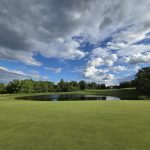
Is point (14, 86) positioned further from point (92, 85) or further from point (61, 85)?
point (92, 85)

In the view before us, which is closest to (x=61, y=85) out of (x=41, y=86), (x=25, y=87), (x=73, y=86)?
(x=73, y=86)

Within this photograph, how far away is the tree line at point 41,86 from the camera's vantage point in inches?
4092

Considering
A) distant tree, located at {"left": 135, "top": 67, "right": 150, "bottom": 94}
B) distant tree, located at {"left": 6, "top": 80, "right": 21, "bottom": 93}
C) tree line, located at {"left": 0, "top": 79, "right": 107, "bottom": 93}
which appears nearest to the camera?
distant tree, located at {"left": 135, "top": 67, "right": 150, "bottom": 94}

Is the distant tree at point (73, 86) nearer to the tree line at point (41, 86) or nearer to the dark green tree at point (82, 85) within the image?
the tree line at point (41, 86)

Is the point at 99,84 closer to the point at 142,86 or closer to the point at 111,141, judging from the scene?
the point at 142,86

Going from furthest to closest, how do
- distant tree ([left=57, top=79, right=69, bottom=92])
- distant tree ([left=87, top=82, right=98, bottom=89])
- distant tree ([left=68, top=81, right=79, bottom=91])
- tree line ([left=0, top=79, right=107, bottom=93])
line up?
distant tree ([left=87, top=82, right=98, bottom=89]), distant tree ([left=68, top=81, right=79, bottom=91]), distant tree ([left=57, top=79, right=69, bottom=92]), tree line ([left=0, top=79, right=107, bottom=93])

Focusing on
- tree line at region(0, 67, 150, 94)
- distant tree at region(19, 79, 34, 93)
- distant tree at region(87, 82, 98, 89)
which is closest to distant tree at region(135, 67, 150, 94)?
tree line at region(0, 67, 150, 94)

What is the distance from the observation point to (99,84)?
6821 inches

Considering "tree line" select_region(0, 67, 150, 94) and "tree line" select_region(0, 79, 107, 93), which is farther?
"tree line" select_region(0, 79, 107, 93)

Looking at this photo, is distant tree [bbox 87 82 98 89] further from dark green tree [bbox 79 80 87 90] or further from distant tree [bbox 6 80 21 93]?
distant tree [bbox 6 80 21 93]

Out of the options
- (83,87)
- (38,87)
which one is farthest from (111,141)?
(83,87)

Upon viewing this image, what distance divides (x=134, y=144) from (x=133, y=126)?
298 cm

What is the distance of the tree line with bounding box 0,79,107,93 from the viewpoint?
341 ft

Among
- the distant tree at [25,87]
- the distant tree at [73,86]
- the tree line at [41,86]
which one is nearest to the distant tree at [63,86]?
the tree line at [41,86]
